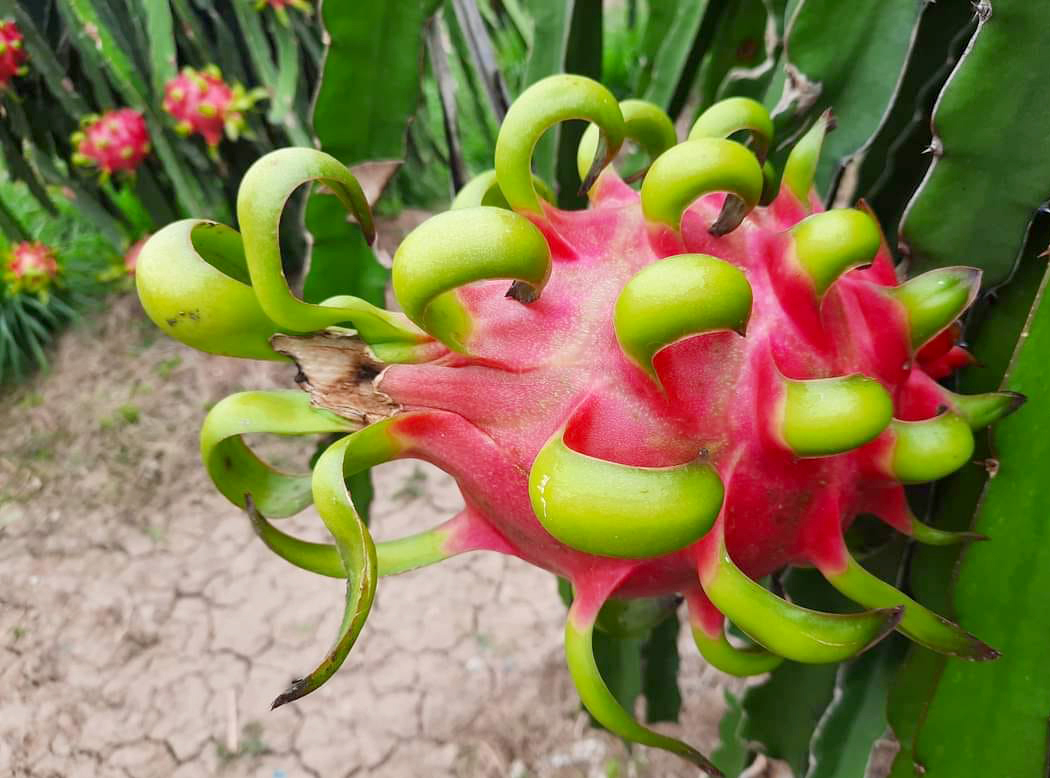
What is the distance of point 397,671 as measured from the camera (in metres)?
1.32

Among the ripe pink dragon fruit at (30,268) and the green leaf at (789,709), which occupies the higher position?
the ripe pink dragon fruit at (30,268)

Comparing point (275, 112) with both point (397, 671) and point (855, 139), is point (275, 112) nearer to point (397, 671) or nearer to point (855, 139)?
point (397, 671)

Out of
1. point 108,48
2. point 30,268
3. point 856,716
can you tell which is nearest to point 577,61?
point 856,716

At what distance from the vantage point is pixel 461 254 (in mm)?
325

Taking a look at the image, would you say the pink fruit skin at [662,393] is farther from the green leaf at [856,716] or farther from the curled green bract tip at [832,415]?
the green leaf at [856,716]

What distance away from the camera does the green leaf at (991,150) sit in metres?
0.42

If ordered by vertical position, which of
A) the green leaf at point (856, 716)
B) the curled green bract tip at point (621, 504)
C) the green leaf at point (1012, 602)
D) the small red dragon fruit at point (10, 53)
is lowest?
the green leaf at point (856, 716)

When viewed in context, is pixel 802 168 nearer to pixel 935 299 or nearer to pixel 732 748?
pixel 935 299

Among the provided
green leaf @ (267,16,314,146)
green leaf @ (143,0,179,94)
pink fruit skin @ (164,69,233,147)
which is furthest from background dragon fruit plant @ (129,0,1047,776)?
pink fruit skin @ (164,69,233,147)

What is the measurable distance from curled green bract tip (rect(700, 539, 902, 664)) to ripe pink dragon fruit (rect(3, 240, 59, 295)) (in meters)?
2.28

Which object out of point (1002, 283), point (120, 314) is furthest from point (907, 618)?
point (120, 314)

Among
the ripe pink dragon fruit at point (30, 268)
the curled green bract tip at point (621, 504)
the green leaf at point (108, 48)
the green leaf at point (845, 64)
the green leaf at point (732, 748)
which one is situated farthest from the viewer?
the ripe pink dragon fruit at point (30, 268)

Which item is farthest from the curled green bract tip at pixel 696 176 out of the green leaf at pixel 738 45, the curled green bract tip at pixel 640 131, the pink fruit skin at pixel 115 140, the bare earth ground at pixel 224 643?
the pink fruit skin at pixel 115 140

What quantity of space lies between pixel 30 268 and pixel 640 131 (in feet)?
7.06
